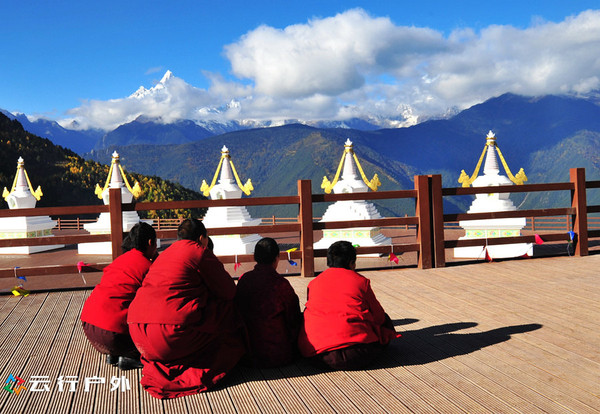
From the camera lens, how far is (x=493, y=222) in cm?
1319

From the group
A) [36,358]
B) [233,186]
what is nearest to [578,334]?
[36,358]

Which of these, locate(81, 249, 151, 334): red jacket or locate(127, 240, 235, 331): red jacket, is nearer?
locate(127, 240, 235, 331): red jacket

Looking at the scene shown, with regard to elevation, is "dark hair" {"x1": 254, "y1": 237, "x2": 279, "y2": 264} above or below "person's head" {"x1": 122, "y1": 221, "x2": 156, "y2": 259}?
below

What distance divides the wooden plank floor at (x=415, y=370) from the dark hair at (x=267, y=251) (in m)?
0.86

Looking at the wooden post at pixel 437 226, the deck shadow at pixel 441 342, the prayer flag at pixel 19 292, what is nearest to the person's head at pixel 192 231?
A: the deck shadow at pixel 441 342

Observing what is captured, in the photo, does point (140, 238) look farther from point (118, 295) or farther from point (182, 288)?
point (182, 288)

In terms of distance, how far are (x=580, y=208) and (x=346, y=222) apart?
4210mm

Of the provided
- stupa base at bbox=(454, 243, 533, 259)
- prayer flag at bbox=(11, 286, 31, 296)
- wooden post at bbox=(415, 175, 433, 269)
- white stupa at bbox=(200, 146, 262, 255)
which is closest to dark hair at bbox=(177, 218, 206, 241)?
prayer flag at bbox=(11, 286, 31, 296)

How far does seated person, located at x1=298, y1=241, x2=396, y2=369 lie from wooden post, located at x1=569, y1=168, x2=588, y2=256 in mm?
6436

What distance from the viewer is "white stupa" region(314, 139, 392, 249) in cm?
1557

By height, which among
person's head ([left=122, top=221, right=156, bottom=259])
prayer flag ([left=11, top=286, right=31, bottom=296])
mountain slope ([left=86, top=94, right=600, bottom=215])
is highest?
mountain slope ([left=86, top=94, right=600, bottom=215])

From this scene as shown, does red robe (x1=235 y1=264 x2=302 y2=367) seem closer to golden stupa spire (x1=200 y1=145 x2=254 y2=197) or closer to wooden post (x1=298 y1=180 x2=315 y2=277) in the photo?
wooden post (x1=298 y1=180 x2=315 y2=277)

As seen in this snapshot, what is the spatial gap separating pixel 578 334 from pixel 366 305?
7.20 ft

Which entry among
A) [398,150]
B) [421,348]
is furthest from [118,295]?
[398,150]
